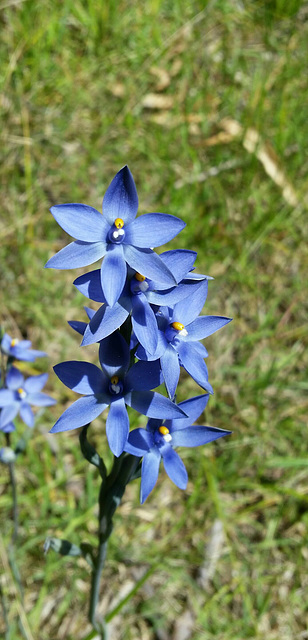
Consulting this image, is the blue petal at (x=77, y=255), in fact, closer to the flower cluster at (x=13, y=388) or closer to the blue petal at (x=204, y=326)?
the blue petal at (x=204, y=326)

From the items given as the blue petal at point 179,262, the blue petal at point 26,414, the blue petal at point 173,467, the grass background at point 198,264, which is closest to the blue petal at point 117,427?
the blue petal at point 173,467

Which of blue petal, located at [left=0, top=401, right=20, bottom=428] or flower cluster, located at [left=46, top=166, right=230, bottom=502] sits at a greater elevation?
flower cluster, located at [left=46, top=166, right=230, bottom=502]

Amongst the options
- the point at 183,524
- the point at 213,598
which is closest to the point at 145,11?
the point at 183,524

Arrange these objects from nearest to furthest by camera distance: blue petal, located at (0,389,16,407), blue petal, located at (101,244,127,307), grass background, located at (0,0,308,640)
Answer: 1. blue petal, located at (101,244,127,307)
2. blue petal, located at (0,389,16,407)
3. grass background, located at (0,0,308,640)

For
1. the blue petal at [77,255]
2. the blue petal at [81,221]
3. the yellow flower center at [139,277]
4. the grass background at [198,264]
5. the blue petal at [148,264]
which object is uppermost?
the blue petal at [81,221]

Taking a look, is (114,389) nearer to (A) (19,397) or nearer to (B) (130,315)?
(B) (130,315)

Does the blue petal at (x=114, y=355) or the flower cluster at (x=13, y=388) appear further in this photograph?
the flower cluster at (x=13, y=388)

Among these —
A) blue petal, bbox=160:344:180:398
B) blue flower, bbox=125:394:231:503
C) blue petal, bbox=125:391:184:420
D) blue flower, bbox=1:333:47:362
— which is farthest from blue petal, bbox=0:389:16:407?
blue petal, bbox=160:344:180:398

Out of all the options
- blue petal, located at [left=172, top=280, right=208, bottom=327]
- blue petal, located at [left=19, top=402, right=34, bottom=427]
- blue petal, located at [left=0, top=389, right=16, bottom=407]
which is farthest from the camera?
blue petal, located at [left=19, top=402, right=34, bottom=427]

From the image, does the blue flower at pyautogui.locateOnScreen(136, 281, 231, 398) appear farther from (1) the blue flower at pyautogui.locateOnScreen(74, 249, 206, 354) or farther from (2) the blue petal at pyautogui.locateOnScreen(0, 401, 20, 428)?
(2) the blue petal at pyautogui.locateOnScreen(0, 401, 20, 428)
